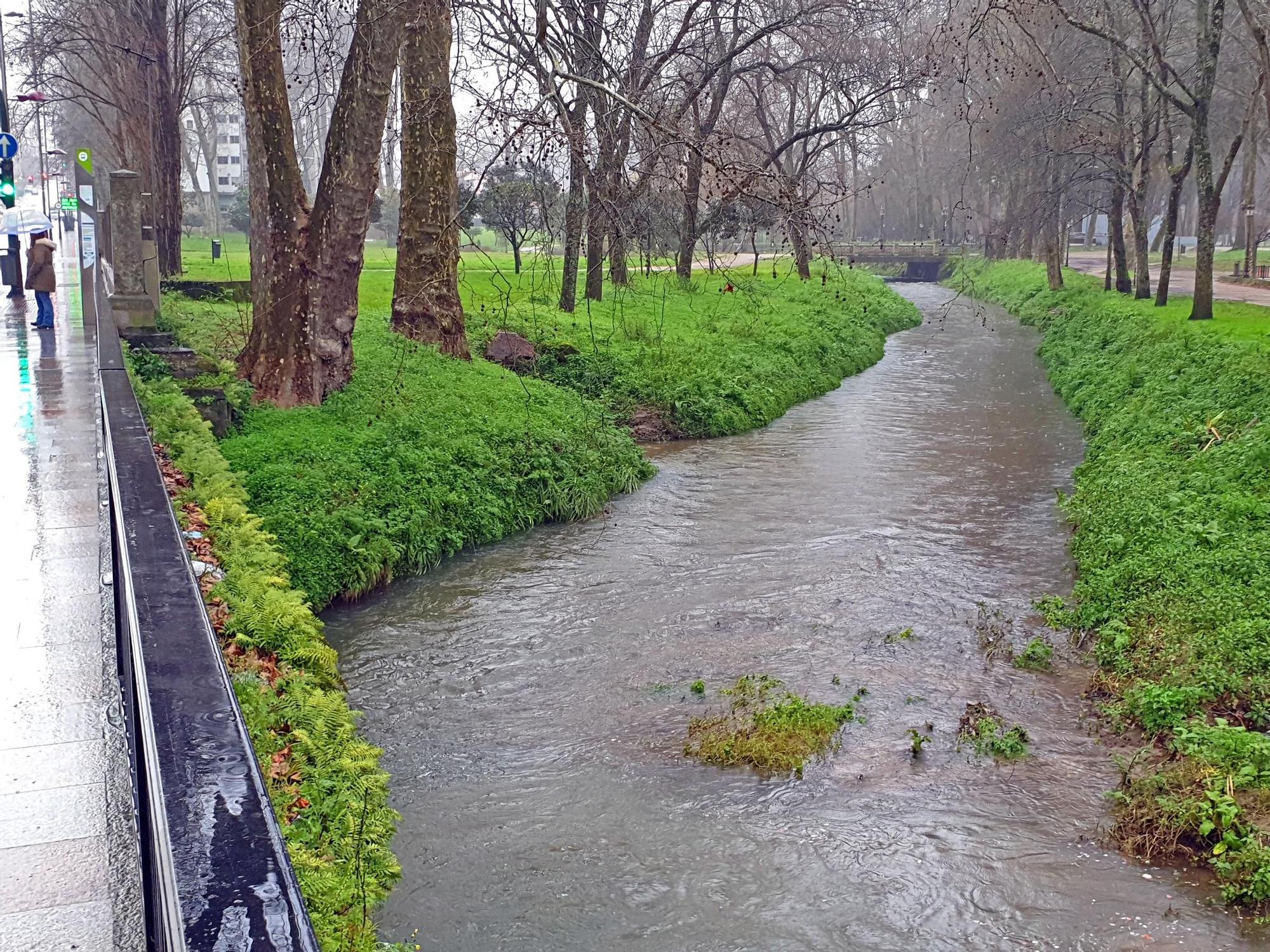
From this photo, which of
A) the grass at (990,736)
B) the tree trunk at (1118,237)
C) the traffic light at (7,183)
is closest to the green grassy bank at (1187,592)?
the grass at (990,736)

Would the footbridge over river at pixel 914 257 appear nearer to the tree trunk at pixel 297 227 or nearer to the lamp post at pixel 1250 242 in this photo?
the lamp post at pixel 1250 242

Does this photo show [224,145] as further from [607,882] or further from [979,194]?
[607,882]

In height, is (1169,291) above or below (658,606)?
above

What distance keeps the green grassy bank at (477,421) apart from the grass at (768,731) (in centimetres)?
313

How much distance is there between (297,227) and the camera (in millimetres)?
14586

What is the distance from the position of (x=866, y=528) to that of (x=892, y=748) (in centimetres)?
573

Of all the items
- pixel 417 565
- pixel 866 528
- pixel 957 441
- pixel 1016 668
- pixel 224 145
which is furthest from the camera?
pixel 224 145

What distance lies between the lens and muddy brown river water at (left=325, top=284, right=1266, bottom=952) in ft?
21.7

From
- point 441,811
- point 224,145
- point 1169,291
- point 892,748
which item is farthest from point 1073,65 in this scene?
point 224,145

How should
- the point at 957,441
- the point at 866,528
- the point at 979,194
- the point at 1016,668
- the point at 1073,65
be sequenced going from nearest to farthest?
the point at 1016,668, the point at 866,528, the point at 957,441, the point at 1073,65, the point at 979,194

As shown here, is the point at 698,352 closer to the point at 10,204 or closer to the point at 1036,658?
the point at 1036,658

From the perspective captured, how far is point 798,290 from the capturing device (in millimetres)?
35406

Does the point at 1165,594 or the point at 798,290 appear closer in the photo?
the point at 1165,594

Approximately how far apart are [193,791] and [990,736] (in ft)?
23.1
